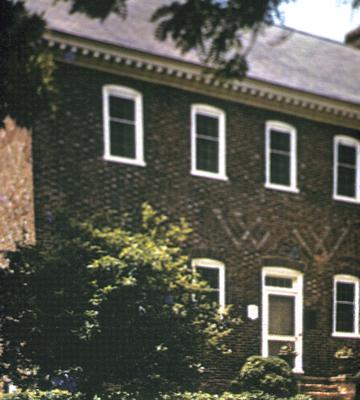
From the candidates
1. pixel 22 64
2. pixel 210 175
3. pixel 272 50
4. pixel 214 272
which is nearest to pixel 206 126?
pixel 210 175

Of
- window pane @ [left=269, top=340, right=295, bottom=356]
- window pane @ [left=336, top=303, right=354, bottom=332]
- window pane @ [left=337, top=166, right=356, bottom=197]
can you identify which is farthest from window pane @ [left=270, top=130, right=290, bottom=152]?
window pane @ [left=269, top=340, right=295, bottom=356]

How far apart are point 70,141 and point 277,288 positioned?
16.1ft

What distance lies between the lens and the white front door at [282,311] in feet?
43.3

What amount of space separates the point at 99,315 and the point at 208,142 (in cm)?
697

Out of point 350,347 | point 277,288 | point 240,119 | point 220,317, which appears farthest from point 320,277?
point 220,317

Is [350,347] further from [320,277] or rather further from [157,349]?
[157,349]

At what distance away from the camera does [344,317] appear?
14469 millimetres

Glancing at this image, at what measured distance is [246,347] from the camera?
13.0 meters

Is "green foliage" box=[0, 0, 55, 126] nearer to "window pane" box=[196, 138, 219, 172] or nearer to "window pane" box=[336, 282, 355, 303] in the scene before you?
"window pane" box=[196, 138, 219, 172]

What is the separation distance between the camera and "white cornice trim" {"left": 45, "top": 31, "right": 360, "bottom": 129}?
12.9 meters

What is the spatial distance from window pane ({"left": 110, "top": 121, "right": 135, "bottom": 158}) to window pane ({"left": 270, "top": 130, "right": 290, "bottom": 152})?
3.42 metres

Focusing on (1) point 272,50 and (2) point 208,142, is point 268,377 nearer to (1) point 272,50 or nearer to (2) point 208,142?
(2) point 208,142

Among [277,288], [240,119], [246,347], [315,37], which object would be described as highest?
[315,37]

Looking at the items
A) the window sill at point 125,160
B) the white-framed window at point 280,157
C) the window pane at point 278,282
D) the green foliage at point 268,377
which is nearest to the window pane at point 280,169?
the white-framed window at point 280,157
